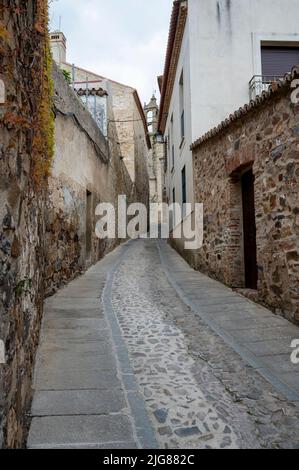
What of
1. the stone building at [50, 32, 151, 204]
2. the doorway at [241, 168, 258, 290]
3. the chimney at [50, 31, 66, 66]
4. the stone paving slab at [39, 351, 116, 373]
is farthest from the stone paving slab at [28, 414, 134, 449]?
the chimney at [50, 31, 66, 66]

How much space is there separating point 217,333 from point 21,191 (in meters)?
3.04

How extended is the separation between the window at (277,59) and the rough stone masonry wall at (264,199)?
131 inches

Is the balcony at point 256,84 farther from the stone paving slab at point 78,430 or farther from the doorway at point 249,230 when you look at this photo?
the stone paving slab at point 78,430

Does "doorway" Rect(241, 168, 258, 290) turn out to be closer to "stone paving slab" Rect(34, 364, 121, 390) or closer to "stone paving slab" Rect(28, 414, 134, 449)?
"stone paving slab" Rect(34, 364, 121, 390)

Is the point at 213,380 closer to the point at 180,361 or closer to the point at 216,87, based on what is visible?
the point at 180,361

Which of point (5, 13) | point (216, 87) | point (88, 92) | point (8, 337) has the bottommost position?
point (8, 337)

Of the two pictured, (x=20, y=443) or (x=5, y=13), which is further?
(x=20, y=443)

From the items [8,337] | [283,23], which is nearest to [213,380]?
[8,337]

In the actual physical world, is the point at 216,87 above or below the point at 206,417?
above

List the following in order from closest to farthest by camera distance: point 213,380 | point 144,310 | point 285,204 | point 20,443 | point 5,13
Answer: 1. point 5,13
2. point 20,443
3. point 213,380
4. point 285,204
5. point 144,310

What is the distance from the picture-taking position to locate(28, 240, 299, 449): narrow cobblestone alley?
8.17ft

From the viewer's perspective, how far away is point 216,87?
9328 millimetres

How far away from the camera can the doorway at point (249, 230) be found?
6594mm

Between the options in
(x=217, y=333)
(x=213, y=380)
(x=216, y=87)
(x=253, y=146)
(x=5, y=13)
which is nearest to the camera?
(x=5, y=13)
